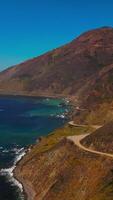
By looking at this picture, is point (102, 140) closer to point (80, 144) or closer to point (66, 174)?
point (80, 144)

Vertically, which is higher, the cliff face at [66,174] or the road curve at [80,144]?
the road curve at [80,144]

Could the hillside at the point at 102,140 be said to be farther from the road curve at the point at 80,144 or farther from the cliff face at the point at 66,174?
the cliff face at the point at 66,174

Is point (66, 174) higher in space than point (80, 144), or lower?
lower

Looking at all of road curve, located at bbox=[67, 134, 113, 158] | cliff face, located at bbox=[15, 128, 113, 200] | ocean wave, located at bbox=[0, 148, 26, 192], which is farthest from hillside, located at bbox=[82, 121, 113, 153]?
ocean wave, located at bbox=[0, 148, 26, 192]

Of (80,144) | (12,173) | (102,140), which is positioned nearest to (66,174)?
(102,140)

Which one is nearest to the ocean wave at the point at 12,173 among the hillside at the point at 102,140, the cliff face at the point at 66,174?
the cliff face at the point at 66,174

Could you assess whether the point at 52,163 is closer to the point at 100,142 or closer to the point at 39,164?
the point at 39,164
